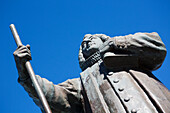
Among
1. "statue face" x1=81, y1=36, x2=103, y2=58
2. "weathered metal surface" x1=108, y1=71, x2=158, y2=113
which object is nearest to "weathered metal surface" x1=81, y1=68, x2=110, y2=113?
"weathered metal surface" x1=108, y1=71, x2=158, y2=113

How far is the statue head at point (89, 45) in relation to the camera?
672cm

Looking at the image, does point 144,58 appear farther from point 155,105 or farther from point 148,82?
point 155,105

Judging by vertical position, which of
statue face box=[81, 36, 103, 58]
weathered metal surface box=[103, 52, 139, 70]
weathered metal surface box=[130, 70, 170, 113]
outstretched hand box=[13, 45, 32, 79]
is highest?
statue face box=[81, 36, 103, 58]

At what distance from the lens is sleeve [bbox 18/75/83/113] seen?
6.14m

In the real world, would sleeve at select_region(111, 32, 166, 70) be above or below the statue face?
below

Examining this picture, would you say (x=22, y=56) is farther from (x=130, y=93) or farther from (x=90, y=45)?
(x=130, y=93)

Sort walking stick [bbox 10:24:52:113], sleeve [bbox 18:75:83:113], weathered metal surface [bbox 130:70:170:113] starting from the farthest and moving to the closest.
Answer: sleeve [bbox 18:75:83:113]
walking stick [bbox 10:24:52:113]
weathered metal surface [bbox 130:70:170:113]

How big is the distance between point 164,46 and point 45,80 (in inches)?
101

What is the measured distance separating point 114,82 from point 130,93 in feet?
1.54

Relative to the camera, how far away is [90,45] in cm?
680

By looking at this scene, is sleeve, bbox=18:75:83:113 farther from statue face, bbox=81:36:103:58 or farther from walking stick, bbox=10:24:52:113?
statue face, bbox=81:36:103:58

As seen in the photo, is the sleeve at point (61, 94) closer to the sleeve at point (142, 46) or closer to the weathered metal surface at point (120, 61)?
the weathered metal surface at point (120, 61)

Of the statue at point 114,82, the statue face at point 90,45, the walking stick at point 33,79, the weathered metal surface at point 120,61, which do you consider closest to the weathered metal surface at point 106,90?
the statue at point 114,82

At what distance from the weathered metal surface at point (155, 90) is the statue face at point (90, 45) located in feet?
4.00
